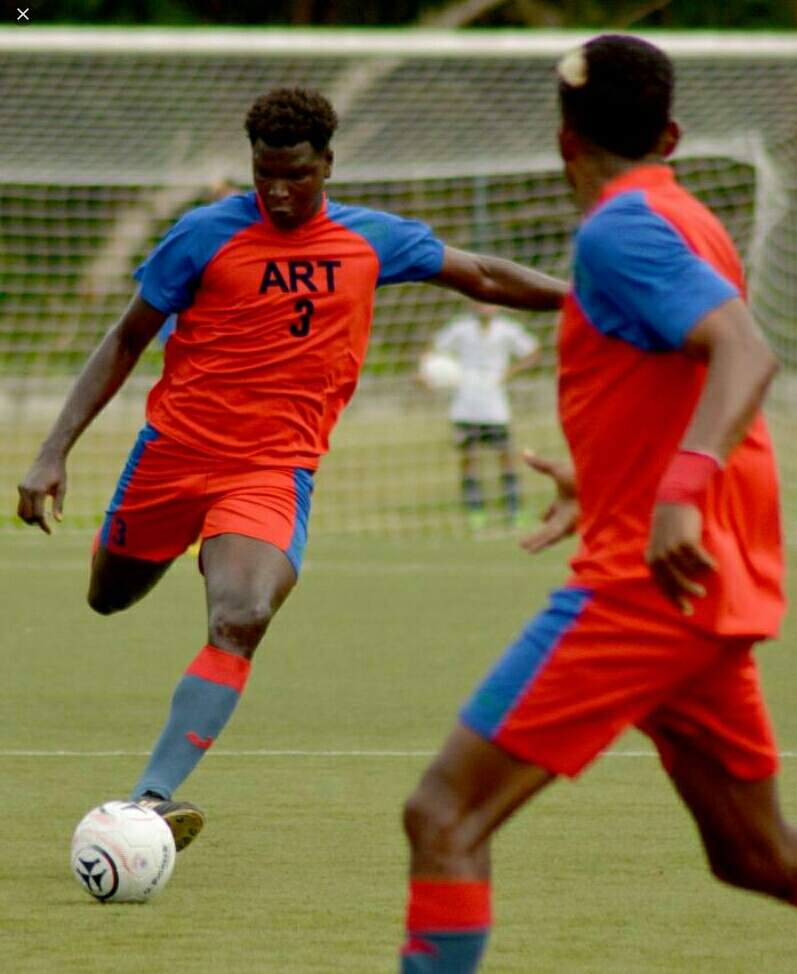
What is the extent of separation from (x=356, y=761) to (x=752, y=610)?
377 cm

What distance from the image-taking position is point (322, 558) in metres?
14.3

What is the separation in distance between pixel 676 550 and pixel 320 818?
315 cm

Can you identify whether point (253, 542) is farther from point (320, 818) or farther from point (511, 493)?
point (511, 493)

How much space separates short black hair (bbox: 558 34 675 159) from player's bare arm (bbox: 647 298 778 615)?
429mm

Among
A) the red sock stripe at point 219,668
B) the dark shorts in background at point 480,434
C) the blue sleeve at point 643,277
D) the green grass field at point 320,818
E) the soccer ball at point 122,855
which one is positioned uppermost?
the blue sleeve at point 643,277

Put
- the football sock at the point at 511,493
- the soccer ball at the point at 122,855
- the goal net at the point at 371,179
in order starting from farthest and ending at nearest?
the football sock at the point at 511,493, the goal net at the point at 371,179, the soccer ball at the point at 122,855

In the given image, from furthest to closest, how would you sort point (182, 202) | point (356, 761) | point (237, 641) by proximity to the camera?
point (182, 202), point (356, 761), point (237, 641)

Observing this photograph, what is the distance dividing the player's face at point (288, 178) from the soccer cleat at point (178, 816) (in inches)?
70.7

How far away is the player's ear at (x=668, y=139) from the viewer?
3748 millimetres

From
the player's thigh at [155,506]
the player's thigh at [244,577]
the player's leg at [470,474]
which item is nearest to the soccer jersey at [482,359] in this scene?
the player's leg at [470,474]

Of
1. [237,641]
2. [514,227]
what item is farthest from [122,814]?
[514,227]

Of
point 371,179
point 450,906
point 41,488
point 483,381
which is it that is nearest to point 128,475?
point 41,488

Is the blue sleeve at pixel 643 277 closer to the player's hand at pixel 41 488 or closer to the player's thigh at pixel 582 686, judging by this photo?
the player's thigh at pixel 582 686

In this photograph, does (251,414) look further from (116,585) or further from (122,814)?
(122,814)
